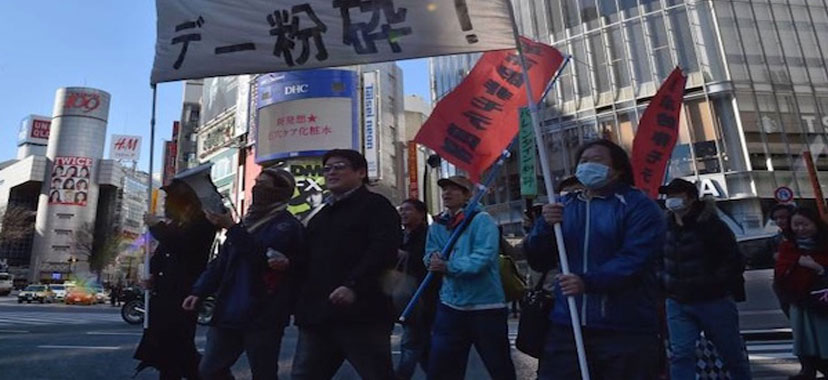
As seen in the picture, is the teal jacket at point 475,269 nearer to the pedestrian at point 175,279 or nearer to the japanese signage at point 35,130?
the pedestrian at point 175,279

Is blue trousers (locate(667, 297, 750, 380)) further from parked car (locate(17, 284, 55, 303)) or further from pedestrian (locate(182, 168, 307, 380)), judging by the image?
parked car (locate(17, 284, 55, 303))

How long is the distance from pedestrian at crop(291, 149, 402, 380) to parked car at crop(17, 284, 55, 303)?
134 feet

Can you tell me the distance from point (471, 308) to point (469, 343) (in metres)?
0.23

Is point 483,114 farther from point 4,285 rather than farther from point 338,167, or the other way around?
point 4,285

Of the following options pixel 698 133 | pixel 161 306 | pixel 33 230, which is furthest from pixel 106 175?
pixel 161 306

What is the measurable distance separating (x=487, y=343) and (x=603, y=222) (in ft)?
4.05

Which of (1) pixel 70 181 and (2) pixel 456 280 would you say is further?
(1) pixel 70 181

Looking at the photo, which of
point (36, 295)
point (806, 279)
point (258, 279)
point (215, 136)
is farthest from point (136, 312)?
point (215, 136)

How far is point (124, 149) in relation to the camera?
93562mm

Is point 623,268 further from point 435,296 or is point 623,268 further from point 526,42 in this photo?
point 526,42

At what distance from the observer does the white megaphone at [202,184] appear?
3746mm

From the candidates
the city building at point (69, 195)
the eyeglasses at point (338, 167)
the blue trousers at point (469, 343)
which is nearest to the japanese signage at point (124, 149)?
the city building at point (69, 195)

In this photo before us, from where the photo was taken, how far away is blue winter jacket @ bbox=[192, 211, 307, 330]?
9.91 feet

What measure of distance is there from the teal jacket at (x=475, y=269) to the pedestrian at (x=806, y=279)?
2523mm
